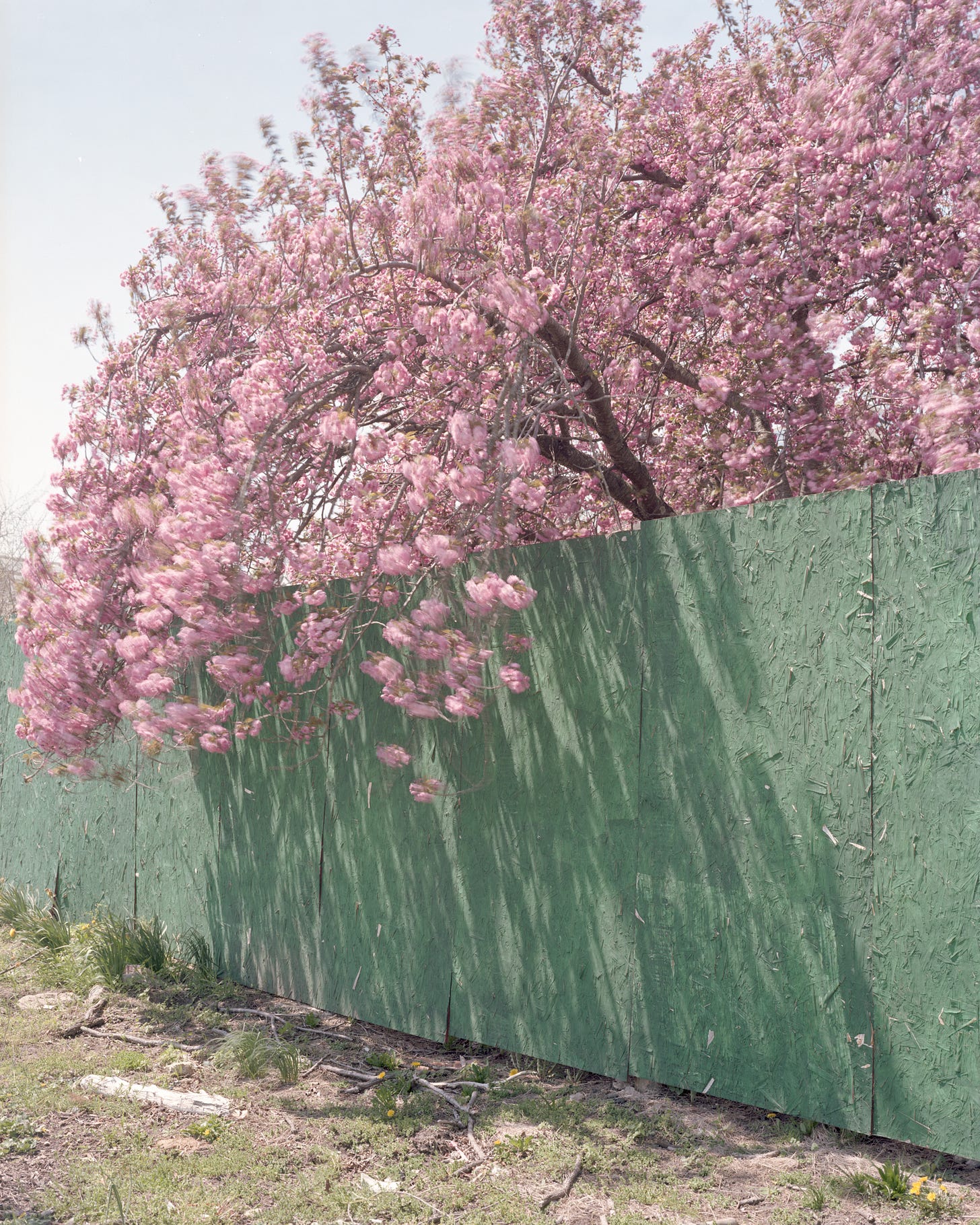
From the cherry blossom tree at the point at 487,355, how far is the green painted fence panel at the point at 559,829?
0.61 feet

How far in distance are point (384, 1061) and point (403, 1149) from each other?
716 millimetres

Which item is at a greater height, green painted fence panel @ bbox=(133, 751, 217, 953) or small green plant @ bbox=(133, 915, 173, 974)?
green painted fence panel @ bbox=(133, 751, 217, 953)

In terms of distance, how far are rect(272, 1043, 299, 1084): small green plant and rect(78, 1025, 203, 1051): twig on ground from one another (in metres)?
0.51

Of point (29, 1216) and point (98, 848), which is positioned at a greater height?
point (98, 848)

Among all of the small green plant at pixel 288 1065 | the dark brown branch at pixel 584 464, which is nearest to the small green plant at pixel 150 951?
the small green plant at pixel 288 1065

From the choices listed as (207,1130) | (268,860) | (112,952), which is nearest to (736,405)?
(268,860)

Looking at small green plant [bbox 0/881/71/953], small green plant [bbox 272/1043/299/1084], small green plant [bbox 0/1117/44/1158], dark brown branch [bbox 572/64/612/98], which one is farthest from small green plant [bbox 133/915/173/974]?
dark brown branch [bbox 572/64/612/98]

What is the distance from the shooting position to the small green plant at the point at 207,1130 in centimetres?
331

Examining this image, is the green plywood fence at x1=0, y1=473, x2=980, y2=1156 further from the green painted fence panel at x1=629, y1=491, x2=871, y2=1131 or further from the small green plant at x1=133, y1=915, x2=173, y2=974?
the small green plant at x1=133, y1=915, x2=173, y2=974

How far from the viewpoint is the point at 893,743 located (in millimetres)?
2797

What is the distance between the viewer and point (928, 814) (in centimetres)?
272

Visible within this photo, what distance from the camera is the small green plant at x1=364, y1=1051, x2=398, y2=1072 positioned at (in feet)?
12.7

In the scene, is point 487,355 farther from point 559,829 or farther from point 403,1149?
point 403,1149

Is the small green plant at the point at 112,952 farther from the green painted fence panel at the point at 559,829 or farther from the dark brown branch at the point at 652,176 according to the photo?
the dark brown branch at the point at 652,176
